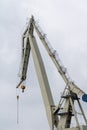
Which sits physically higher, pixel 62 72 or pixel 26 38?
pixel 26 38

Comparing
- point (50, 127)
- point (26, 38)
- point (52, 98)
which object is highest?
point (26, 38)

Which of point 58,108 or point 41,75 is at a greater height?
point 41,75

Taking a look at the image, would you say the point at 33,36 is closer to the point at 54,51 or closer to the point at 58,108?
the point at 54,51

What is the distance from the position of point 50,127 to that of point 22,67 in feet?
29.0

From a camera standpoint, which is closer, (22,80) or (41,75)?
(41,75)

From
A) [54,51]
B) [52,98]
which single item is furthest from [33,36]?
[52,98]

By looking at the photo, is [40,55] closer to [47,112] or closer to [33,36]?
[33,36]

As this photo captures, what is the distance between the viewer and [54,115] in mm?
47094

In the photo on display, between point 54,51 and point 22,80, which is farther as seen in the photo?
point 22,80

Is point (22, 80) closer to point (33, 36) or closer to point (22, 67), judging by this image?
point (22, 67)

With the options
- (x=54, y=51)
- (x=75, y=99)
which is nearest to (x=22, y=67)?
(x=54, y=51)

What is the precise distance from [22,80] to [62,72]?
6.50 metres

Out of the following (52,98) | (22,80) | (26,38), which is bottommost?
(52,98)

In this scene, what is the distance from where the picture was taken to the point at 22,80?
52188 mm
